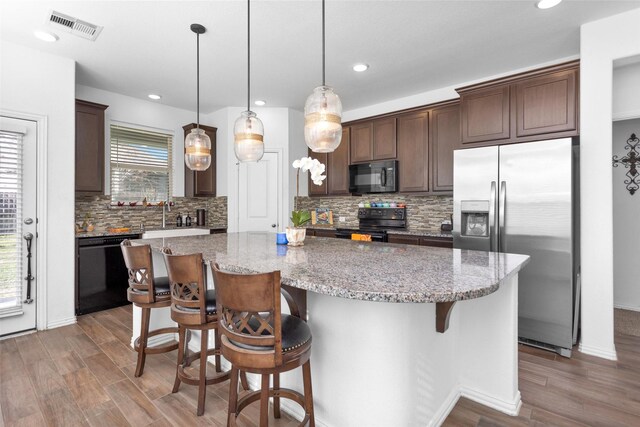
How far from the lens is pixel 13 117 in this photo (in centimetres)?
313

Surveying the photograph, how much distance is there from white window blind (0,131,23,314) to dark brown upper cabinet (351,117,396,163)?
389 cm

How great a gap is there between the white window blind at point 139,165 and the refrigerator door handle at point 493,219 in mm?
4515

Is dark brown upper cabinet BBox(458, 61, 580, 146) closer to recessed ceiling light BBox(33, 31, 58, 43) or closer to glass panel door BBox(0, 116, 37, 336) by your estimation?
recessed ceiling light BBox(33, 31, 58, 43)

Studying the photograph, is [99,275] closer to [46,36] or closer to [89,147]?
[89,147]

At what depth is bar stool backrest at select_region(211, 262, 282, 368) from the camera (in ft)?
4.13

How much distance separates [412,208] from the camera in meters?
4.63

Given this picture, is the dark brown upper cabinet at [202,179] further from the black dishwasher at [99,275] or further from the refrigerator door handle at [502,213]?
the refrigerator door handle at [502,213]

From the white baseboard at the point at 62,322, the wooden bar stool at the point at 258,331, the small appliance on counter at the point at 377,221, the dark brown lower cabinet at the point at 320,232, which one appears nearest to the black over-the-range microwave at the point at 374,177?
the small appliance on counter at the point at 377,221

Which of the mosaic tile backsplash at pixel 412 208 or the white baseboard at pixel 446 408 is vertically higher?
the mosaic tile backsplash at pixel 412 208

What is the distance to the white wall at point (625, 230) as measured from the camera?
3711 mm

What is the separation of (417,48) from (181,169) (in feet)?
12.8

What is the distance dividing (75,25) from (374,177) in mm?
3570

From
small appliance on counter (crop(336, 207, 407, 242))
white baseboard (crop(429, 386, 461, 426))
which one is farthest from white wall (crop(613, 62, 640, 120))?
white baseboard (crop(429, 386, 461, 426))

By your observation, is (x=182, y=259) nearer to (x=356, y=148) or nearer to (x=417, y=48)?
(x=417, y=48)
